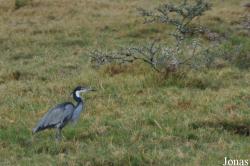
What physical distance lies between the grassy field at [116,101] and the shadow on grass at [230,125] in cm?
1

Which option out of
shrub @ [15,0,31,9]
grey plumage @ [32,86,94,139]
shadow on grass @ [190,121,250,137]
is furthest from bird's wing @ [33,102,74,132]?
shrub @ [15,0,31,9]

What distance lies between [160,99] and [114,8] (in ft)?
32.7

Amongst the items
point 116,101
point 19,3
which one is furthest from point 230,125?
point 19,3

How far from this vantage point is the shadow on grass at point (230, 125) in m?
7.71

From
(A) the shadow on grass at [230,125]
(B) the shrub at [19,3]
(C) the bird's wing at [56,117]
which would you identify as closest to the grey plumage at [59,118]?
(C) the bird's wing at [56,117]

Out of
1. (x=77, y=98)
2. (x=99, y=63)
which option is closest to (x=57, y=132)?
(x=77, y=98)

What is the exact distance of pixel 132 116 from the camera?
8.34 meters

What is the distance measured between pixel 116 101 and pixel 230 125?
6.86 feet

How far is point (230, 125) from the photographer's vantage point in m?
7.85

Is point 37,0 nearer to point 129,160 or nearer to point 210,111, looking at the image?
point 210,111

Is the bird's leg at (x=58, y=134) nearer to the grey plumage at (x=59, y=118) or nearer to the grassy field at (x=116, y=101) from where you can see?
the grey plumage at (x=59, y=118)

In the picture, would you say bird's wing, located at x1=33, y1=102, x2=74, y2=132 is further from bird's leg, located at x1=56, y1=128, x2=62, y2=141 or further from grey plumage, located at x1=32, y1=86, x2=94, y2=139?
bird's leg, located at x1=56, y1=128, x2=62, y2=141

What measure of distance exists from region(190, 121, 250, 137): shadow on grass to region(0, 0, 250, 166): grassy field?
13mm

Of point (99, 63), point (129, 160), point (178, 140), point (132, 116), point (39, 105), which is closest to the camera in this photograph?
point (129, 160)
